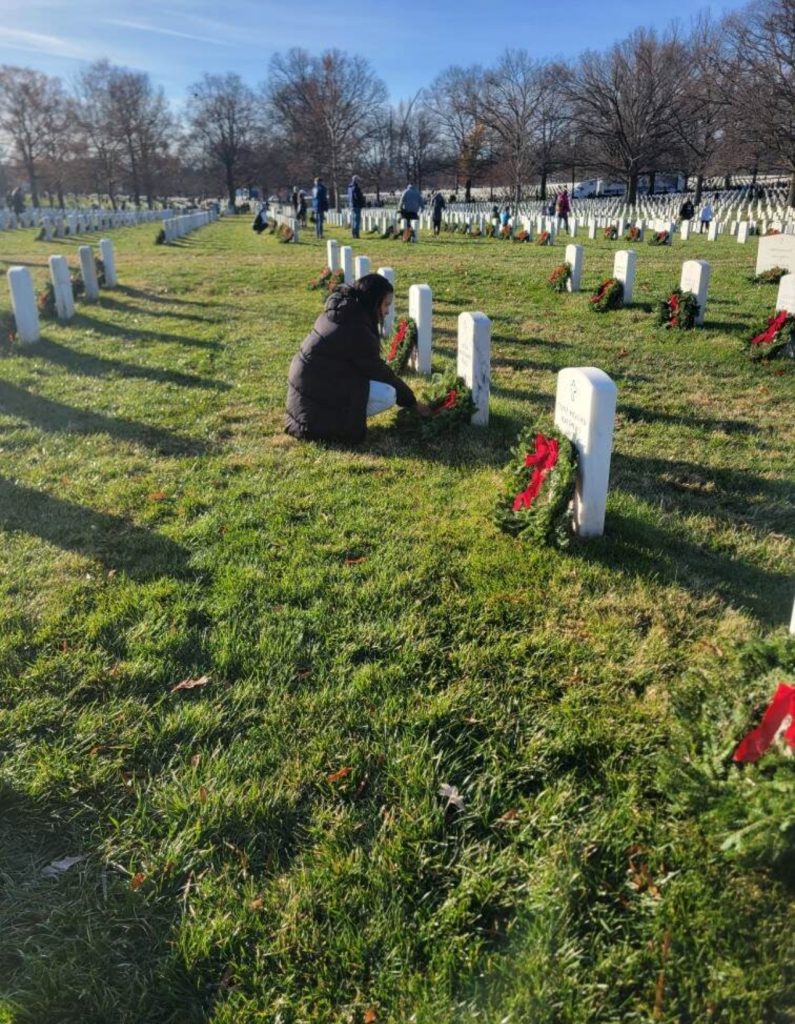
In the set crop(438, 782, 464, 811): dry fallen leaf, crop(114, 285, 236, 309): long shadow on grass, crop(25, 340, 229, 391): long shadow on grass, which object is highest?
crop(114, 285, 236, 309): long shadow on grass

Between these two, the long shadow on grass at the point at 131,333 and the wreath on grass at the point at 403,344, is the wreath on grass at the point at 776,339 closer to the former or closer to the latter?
the wreath on grass at the point at 403,344

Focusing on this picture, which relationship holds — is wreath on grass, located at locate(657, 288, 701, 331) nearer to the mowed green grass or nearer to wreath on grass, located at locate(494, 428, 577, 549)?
the mowed green grass

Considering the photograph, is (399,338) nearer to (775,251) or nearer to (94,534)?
(94,534)

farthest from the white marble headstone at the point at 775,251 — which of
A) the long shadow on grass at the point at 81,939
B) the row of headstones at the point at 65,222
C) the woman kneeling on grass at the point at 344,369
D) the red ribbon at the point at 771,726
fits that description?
the row of headstones at the point at 65,222

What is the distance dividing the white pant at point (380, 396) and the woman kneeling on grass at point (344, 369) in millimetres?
93

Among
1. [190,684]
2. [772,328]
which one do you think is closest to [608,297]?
[772,328]

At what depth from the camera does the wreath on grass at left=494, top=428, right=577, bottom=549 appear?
4184mm

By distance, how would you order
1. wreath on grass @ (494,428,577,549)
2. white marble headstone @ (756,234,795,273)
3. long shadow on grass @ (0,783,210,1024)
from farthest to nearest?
white marble headstone @ (756,234,795,273) → wreath on grass @ (494,428,577,549) → long shadow on grass @ (0,783,210,1024)

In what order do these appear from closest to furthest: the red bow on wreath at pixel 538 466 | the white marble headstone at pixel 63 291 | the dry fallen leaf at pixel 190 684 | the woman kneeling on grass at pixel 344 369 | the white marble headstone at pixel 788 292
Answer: the dry fallen leaf at pixel 190 684, the red bow on wreath at pixel 538 466, the woman kneeling on grass at pixel 344 369, the white marble headstone at pixel 788 292, the white marble headstone at pixel 63 291

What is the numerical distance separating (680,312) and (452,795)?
9.40 metres

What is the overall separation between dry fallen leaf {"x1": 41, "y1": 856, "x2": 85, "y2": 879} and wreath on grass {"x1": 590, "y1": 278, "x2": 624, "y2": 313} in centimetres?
1102

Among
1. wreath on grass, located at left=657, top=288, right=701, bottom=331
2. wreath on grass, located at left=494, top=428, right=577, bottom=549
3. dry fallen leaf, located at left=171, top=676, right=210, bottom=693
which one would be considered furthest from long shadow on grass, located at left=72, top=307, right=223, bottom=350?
dry fallen leaf, located at left=171, top=676, right=210, bottom=693

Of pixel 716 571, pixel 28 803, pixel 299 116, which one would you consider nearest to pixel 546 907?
pixel 28 803

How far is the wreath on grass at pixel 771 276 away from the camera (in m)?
13.4
